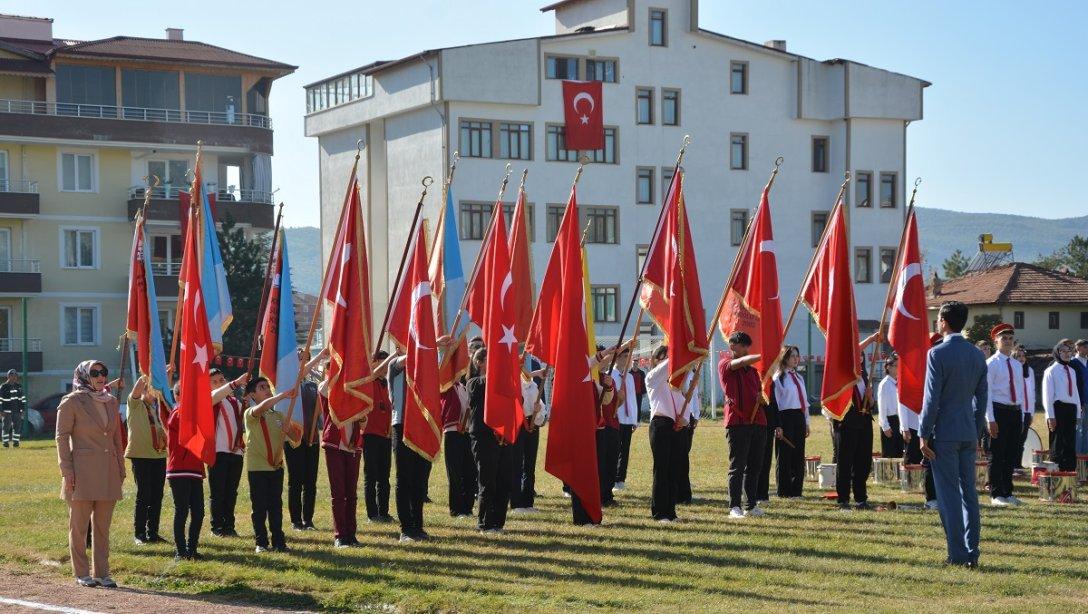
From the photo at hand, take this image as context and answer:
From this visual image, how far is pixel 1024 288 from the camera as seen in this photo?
7869cm

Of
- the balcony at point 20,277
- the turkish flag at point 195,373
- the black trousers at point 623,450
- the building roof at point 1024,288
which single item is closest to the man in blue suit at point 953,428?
the turkish flag at point 195,373

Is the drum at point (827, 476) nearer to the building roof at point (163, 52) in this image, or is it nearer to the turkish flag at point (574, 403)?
the turkish flag at point (574, 403)

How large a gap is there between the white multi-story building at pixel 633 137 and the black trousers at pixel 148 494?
40.9m

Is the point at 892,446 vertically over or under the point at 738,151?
under

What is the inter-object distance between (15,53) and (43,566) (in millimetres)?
44611

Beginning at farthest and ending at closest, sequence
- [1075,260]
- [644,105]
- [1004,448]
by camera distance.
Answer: [1075,260] < [644,105] < [1004,448]

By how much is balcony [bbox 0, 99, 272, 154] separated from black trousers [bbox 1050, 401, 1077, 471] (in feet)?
135

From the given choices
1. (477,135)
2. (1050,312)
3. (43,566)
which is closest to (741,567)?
(43,566)

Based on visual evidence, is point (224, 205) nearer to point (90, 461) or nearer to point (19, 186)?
point (19, 186)

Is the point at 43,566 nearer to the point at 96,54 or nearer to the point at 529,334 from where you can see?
the point at 529,334

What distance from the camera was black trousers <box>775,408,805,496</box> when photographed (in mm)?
19641

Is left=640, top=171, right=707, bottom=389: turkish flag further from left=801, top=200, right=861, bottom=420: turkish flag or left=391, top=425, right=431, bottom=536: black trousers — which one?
left=391, top=425, right=431, bottom=536: black trousers

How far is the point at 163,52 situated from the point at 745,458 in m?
46.2

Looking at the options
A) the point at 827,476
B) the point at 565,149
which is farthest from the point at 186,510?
the point at 565,149
